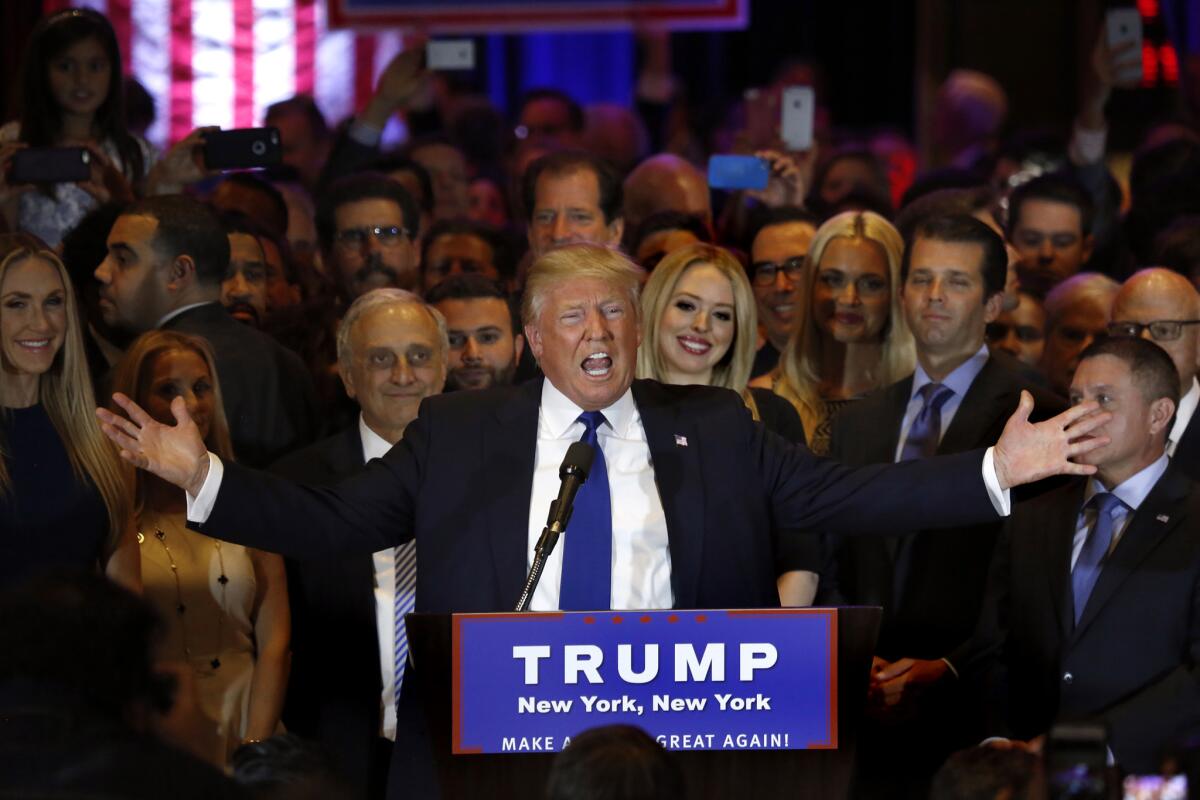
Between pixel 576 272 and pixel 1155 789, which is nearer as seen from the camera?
pixel 1155 789

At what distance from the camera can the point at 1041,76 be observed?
39.5ft

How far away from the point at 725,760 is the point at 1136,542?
1298 mm

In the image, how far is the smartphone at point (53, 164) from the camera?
5258mm

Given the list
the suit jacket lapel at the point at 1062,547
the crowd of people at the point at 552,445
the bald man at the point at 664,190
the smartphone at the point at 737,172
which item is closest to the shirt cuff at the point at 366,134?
the crowd of people at the point at 552,445

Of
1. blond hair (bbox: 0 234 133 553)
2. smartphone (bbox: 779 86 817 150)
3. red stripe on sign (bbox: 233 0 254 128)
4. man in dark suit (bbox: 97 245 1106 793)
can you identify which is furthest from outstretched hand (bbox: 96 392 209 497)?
red stripe on sign (bbox: 233 0 254 128)

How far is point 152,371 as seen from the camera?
180 inches

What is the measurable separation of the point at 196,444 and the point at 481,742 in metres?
0.76

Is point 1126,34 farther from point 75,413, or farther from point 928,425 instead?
point 75,413

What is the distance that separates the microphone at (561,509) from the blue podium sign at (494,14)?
17.3 ft

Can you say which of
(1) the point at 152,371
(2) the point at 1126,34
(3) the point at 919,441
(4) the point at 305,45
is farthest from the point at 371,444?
(4) the point at 305,45

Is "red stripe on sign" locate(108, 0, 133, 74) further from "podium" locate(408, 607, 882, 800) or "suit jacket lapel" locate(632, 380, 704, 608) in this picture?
"podium" locate(408, 607, 882, 800)

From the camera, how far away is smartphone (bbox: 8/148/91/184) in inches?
207

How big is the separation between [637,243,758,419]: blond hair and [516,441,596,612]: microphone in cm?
155

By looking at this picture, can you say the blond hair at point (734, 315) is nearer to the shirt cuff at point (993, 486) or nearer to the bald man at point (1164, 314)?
the bald man at point (1164, 314)
